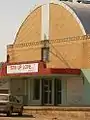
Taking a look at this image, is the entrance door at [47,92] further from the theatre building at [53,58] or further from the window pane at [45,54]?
the window pane at [45,54]

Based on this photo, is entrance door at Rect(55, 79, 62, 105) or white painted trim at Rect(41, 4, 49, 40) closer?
entrance door at Rect(55, 79, 62, 105)

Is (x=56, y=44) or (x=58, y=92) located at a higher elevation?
(x=56, y=44)

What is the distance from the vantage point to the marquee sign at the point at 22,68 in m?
45.8

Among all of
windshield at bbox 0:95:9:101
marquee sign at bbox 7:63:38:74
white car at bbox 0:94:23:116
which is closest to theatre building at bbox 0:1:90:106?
marquee sign at bbox 7:63:38:74

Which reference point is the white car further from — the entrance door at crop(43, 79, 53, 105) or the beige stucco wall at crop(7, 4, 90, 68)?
the entrance door at crop(43, 79, 53, 105)

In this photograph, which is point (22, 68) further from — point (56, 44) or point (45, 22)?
point (45, 22)

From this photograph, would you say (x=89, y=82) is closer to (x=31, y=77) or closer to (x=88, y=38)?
(x=88, y=38)

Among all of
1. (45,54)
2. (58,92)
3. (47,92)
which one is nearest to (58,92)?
(58,92)

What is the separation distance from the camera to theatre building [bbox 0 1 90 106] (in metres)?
44.6

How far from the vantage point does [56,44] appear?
47344 millimetres

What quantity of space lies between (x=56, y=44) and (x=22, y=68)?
358 centimetres

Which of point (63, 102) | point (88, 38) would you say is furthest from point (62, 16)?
point (63, 102)

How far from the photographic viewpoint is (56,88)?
154 feet

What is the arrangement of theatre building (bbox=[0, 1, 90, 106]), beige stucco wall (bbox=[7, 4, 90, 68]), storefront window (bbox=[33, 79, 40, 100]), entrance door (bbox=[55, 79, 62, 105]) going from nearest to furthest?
1. theatre building (bbox=[0, 1, 90, 106])
2. beige stucco wall (bbox=[7, 4, 90, 68])
3. entrance door (bbox=[55, 79, 62, 105])
4. storefront window (bbox=[33, 79, 40, 100])
